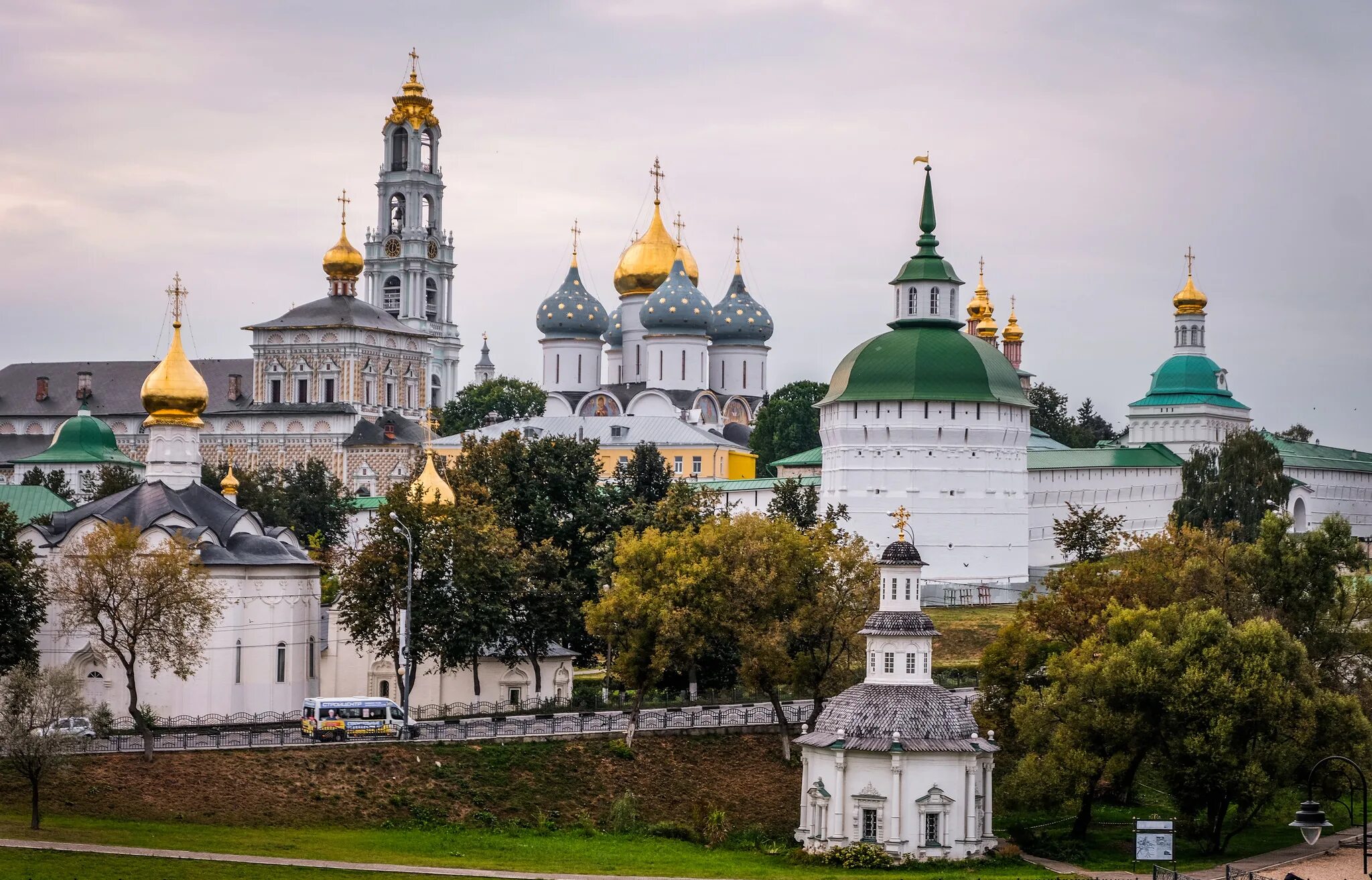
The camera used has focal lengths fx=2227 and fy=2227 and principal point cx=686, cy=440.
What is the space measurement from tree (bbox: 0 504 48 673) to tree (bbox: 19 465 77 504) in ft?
125

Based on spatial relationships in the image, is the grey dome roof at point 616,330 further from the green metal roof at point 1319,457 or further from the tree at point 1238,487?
the tree at point 1238,487

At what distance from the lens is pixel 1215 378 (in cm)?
9944

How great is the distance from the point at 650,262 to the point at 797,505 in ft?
149

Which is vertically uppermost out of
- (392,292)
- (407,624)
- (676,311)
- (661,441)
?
(392,292)

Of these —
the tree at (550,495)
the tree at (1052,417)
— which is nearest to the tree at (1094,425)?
the tree at (1052,417)

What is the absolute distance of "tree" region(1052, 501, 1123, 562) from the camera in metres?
75.3

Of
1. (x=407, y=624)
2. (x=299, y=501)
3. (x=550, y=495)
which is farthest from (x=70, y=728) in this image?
(x=299, y=501)

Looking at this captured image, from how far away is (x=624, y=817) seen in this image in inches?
1892

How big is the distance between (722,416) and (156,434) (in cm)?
5806

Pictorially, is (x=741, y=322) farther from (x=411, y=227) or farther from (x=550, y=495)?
(x=550, y=495)

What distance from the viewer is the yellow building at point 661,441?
105 m

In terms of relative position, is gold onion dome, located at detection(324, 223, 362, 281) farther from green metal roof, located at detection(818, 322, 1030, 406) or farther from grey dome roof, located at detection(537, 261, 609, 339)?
green metal roof, located at detection(818, 322, 1030, 406)

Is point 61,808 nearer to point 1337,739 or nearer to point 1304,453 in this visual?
point 1337,739

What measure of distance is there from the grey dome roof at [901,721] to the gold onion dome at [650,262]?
238ft
